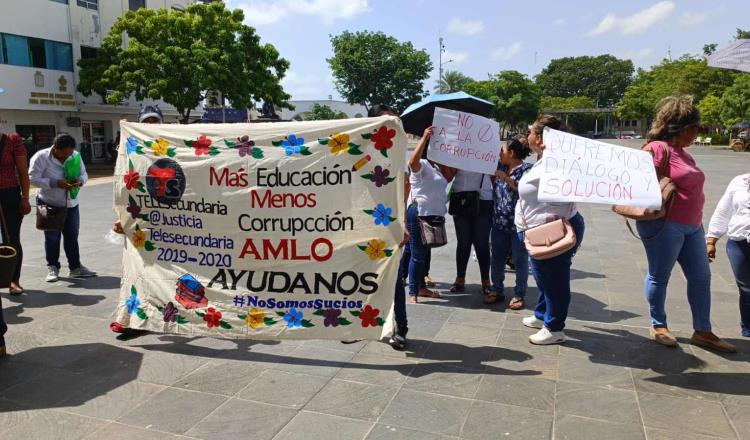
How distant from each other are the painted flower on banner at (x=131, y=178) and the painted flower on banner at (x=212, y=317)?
1.14 meters

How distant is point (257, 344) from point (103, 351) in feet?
3.80

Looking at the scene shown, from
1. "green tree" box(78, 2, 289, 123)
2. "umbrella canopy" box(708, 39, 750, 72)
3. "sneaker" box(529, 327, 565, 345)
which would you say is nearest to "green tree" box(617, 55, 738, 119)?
"green tree" box(78, 2, 289, 123)

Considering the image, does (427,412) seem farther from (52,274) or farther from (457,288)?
(52,274)

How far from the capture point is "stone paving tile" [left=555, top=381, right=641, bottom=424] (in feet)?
10.5

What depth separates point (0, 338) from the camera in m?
4.08

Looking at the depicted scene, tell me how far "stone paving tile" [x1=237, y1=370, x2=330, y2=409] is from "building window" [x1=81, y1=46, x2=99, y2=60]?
3117 centimetres

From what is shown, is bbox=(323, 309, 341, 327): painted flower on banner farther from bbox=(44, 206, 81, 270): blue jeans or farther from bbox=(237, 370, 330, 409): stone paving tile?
bbox=(44, 206, 81, 270): blue jeans

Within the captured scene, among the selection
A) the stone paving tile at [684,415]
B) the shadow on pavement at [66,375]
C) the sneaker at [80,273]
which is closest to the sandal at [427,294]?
the stone paving tile at [684,415]

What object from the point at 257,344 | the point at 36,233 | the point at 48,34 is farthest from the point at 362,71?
the point at 257,344

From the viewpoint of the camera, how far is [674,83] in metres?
53.4

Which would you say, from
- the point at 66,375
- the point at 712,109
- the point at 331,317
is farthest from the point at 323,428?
the point at 712,109

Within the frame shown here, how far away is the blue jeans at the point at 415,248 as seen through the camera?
5.20 m

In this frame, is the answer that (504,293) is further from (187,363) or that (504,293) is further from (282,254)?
(187,363)

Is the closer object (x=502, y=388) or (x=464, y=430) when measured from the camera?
(x=464, y=430)
